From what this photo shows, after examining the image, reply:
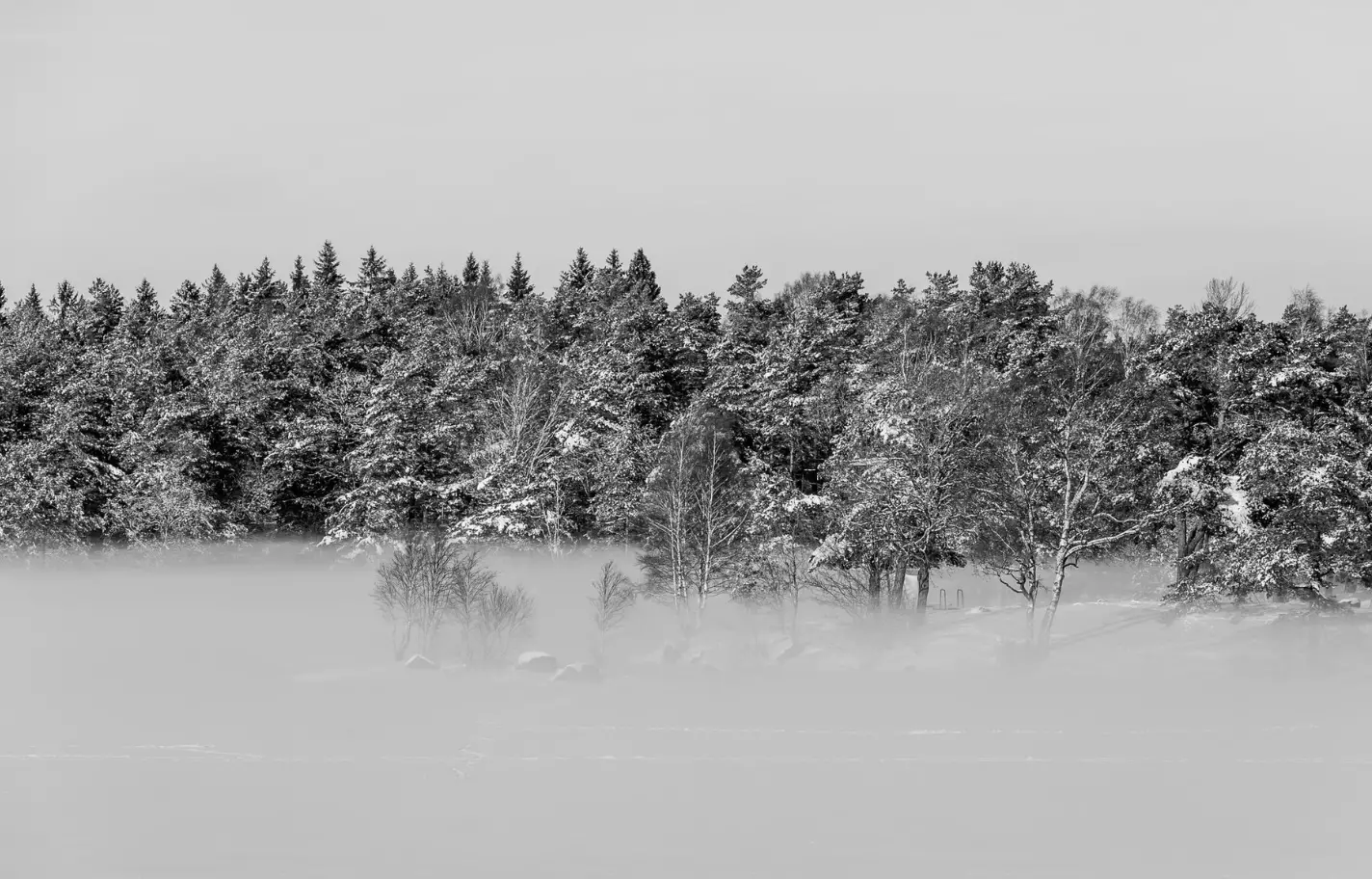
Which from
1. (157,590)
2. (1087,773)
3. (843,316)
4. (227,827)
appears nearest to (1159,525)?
(1087,773)

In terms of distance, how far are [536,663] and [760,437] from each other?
18.7 m

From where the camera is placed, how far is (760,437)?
2456 inches

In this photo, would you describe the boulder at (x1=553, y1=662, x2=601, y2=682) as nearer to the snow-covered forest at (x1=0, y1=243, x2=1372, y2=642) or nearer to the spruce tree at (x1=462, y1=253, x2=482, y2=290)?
the snow-covered forest at (x1=0, y1=243, x2=1372, y2=642)

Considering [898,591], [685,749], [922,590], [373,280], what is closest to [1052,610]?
[922,590]

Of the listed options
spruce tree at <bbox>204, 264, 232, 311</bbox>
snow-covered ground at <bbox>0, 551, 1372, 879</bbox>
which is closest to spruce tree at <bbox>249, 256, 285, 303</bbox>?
spruce tree at <bbox>204, 264, 232, 311</bbox>

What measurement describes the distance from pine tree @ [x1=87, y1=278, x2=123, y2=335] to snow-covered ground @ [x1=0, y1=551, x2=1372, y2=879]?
49.2 m

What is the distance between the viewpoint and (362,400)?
6900 cm

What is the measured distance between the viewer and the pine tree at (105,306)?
339 ft

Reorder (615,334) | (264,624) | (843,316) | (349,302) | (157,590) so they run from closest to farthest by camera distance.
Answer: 1. (264,624)
2. (157,590)
3. (615,334)
4. (843,316)
5. (349,302)

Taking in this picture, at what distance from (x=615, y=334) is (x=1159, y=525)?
1303 inches

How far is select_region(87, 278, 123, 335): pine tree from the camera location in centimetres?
10338

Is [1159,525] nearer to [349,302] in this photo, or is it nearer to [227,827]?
[227,827]

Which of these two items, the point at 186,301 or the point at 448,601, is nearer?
the point at 448,601

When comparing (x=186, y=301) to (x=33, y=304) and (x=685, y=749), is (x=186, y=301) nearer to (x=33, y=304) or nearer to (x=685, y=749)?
(x=33, y=304)
